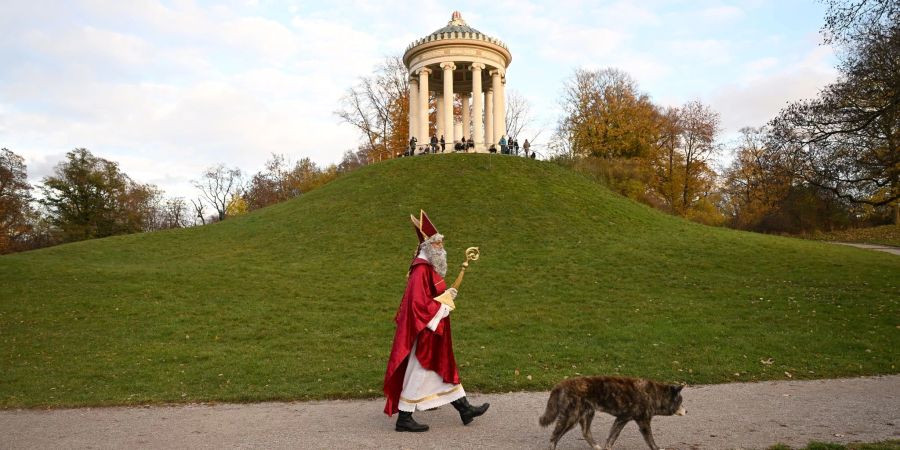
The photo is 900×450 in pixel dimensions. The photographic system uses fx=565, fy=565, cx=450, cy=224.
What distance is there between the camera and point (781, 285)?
57.7 feet

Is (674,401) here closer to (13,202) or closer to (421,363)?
(421,363)

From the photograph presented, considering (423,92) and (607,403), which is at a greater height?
(423,92)

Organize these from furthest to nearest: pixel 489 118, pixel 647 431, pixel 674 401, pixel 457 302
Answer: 1. pixel 489 118
2. pixel 457 302
3. pixel 674 401
4. pixel 647 431

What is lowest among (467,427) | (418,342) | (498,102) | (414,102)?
(467,427)

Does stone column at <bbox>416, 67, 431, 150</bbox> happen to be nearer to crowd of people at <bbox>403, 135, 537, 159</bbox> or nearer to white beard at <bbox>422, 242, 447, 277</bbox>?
crowd of people at <bbox>403, 135, 537, 159</bbox>

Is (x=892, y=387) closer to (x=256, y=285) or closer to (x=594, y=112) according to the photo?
(x=256, y=285)

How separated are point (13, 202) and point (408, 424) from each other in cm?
4631

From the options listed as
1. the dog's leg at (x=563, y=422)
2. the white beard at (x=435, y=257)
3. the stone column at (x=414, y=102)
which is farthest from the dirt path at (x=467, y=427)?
the stone column at (x=414, y=102)

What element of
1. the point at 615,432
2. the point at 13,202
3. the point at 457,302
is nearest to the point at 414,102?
the point at 457,302

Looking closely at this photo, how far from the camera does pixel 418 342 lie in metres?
7.04

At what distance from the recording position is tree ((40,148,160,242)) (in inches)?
1709

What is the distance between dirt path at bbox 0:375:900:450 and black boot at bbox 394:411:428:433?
0.11 m

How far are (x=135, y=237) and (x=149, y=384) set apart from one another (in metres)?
20.5

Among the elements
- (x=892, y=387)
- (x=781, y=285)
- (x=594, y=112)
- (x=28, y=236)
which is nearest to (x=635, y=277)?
(x=781, y=285)
